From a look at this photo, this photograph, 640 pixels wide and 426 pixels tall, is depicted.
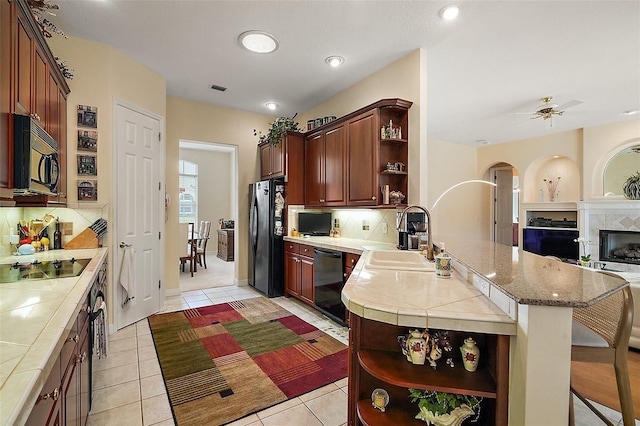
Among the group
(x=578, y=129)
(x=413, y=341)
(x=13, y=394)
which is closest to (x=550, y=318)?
(x=413, y=341)

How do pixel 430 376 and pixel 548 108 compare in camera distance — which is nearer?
pixel 430 376

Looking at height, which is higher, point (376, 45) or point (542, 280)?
point (376, 45)

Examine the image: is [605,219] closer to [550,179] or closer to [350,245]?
[550,179]

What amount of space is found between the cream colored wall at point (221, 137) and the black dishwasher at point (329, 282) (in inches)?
75.0

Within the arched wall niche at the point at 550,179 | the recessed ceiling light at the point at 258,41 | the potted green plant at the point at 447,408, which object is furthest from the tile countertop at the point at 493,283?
the arched wall niche at the point at 550,179

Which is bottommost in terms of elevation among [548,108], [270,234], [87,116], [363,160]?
[270,234]

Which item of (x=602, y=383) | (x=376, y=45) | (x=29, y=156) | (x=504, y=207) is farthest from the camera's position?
(x=504, y=207)

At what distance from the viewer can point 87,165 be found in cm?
304

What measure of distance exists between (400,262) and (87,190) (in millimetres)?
3119

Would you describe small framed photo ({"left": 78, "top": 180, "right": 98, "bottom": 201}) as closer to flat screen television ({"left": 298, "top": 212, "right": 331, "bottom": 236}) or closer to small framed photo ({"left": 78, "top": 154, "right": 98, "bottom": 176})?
small framed photo ({"left": 78, "top": 154, "right": 98, "bottom": 176})

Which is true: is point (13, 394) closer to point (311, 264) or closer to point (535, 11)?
point (311, 264)

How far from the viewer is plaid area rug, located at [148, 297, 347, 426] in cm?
203

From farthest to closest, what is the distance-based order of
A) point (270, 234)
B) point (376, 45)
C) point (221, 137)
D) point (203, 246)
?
1. point (203, 246)
2. point (221, 137)
3. point (270, 234)
4. point (376, 45)

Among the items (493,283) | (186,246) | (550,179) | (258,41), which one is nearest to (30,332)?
(493,283)
